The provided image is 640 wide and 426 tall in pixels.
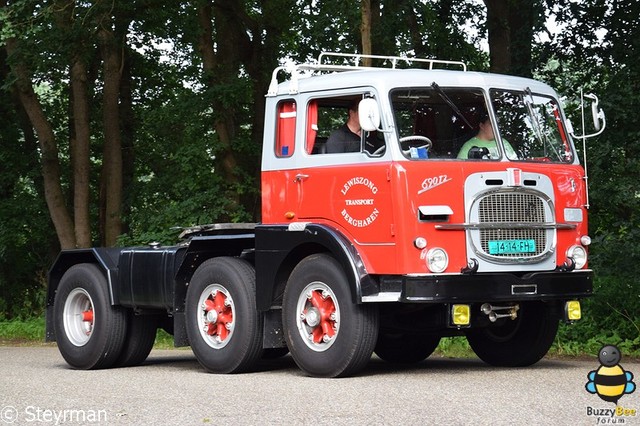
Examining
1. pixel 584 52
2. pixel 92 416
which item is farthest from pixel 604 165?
pixel 92 416

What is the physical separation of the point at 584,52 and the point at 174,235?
27.9 ft

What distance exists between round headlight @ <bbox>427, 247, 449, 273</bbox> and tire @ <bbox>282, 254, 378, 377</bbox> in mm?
712

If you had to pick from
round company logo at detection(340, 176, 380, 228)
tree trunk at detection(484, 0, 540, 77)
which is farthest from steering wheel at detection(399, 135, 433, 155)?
tree trunk at detection(484, 0, 540, 77)

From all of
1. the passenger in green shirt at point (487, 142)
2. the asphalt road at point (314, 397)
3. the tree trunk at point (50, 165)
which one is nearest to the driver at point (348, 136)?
the passenger in green shirt at point (487, 142)

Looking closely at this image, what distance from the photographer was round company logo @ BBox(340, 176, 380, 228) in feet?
38.4

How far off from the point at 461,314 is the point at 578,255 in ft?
4.84

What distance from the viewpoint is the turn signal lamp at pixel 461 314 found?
37.8 ft

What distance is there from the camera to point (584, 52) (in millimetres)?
22359

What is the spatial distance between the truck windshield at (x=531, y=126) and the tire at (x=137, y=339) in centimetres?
498

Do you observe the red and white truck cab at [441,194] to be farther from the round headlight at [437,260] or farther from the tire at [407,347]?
the tire at [407,347]

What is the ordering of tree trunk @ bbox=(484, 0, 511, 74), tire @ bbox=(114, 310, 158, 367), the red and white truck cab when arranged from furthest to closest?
tree trunk @ bbox=(484, 0, 511, 74) < tire @ bbox=(114, 310, 158, 367) < the red and white truck cab

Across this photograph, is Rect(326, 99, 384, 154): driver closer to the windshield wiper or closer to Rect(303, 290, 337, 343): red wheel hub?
the windshield wiper

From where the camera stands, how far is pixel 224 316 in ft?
42.6

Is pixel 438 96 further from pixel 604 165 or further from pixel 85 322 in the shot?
pixel 604 165
